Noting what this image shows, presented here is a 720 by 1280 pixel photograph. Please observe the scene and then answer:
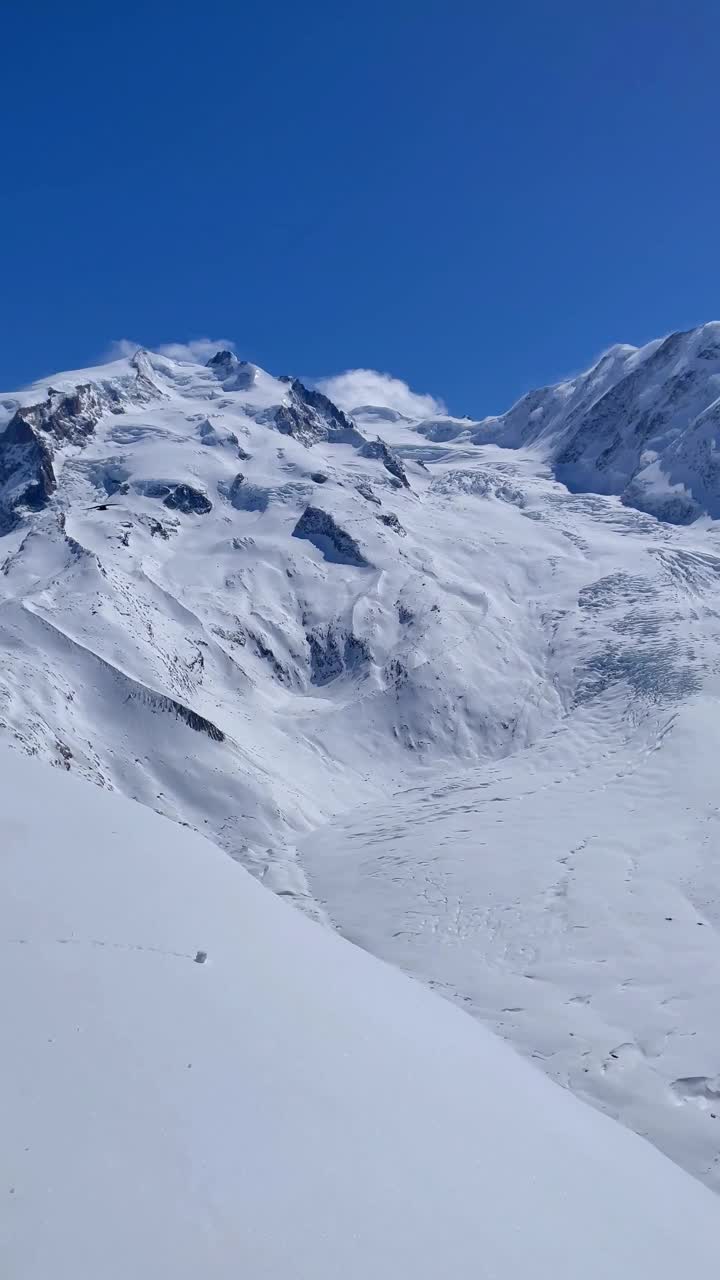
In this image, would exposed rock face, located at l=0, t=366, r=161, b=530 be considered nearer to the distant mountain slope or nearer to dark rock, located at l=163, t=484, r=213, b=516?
dark rock, located at l=163, t=484, r=213, b=516

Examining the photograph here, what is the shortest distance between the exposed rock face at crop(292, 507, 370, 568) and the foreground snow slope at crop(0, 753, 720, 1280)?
91.5 metres

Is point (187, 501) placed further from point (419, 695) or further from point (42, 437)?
point (419, 695)

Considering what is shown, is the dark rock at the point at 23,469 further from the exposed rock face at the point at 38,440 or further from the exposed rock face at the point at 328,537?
the exposed rock face at the point at 328,537

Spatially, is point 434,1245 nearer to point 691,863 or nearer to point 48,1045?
point 48,1045

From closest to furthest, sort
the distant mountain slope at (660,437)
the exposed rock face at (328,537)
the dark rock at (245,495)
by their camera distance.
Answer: the exposed rock face at (328,537) → the dark rock at (245,495) → the distant mountain slope at (660,437)

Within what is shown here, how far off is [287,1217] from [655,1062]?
2100cm

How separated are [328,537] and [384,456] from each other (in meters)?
51.4

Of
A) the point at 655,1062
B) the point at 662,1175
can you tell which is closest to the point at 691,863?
the point at 655,1062

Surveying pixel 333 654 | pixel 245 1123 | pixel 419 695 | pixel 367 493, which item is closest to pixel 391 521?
pixel 367 493

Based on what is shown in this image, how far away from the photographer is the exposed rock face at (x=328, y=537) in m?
105

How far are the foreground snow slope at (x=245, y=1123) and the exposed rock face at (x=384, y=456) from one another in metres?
137

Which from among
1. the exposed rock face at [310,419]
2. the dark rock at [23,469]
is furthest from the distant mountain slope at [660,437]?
the dark rock at [23,469]

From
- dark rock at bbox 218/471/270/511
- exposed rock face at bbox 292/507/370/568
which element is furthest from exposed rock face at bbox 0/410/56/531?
exposed rock face at bbox 292/507/370/568

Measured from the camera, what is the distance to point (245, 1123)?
26.8 ft
